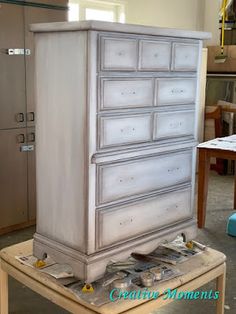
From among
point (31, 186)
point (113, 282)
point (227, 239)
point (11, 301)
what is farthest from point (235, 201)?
point (113, 282)

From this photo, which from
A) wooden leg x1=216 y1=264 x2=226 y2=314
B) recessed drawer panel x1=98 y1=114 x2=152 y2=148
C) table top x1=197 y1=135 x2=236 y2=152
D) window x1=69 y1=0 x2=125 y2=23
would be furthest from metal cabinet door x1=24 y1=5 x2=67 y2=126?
wooden leg x1=216 y1=264 x2=226 y2=314

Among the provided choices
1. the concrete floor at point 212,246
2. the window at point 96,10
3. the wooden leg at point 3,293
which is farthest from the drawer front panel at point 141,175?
the window at point 96,10

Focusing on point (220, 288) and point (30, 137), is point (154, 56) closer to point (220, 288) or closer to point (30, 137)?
point (220, 288)

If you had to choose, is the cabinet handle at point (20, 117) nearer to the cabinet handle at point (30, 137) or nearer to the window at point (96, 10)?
the cabinet handle at point (30, 137)

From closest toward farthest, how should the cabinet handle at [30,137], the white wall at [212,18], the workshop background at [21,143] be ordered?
1. the workshop background at [21,143]
2. the cabinet handle at [30,137]
3. the white wall at [212,18]

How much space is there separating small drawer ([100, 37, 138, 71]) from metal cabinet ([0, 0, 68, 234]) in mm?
1853

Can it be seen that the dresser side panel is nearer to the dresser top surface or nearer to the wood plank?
the dresser top surface

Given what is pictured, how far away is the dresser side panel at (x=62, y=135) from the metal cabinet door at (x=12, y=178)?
1.65 m

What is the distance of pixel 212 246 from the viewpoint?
3361 mm

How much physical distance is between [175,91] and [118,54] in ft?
1.21

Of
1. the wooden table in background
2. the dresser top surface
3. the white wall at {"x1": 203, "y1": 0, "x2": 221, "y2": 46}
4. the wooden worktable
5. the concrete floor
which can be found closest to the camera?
the dresser top surface

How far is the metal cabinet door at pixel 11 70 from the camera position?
326cm

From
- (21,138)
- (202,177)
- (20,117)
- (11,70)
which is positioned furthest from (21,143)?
(202,177)

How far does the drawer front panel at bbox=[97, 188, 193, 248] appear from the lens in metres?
1.69
